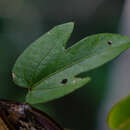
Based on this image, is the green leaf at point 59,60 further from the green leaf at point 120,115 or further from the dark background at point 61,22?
the dark background at point 61,22

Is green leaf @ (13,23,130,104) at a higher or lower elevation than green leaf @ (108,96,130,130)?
higher

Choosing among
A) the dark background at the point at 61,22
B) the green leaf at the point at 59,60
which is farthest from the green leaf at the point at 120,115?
the dark background at the point at 61,22

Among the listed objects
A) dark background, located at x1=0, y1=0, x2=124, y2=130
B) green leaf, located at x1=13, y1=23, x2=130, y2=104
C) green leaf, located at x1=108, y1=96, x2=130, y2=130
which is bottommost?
dark background, located at x1=0, y1=0, x2=124, y2=130

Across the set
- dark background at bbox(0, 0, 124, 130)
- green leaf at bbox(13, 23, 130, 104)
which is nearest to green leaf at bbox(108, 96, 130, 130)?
green leaf at bbox(13, 23, 130, 104)

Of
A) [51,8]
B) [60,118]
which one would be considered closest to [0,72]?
[60,118]

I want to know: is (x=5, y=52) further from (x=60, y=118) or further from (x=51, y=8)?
(x=51, y=8)

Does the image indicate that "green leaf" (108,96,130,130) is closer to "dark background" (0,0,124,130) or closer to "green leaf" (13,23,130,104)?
"green leaf" (13,23,130,104)
